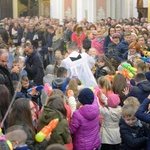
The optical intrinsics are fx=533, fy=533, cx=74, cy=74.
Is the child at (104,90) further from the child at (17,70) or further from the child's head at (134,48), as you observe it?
the child's head at (134,48)

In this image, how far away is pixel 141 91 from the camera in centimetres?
771

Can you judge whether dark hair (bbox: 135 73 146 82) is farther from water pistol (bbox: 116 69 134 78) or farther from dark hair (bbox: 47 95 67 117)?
dark hair (bbox: 47 95 67 117)

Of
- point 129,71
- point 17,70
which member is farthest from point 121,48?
point 17,70

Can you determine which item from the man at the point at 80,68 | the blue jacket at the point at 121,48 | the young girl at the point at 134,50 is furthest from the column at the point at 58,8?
the man at the point at 80,68

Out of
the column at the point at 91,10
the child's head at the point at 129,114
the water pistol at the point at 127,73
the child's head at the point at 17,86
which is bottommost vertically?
the child's head at the point at 129,114

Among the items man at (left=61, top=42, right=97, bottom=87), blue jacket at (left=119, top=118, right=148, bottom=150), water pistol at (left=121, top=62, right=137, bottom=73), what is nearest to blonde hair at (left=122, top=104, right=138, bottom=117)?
blue jacket at (left=119, top=118, right=148, bottom=150)

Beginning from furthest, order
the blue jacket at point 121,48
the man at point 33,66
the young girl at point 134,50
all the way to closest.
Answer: the blue jacket at point 121,48, the young girl at point 134,50, the man at point 33,66

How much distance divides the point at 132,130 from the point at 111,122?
74cm

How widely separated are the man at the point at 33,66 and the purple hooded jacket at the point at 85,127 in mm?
4073

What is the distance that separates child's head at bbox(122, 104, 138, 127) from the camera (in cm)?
656

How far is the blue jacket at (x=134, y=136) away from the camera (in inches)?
259

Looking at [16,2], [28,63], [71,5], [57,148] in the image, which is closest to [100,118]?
[57,148]

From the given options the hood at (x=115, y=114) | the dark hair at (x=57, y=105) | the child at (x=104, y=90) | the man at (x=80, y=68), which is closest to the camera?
the dark hair at (x=57, y=105)

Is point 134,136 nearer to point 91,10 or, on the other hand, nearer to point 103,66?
point 103,66
